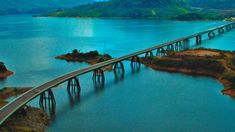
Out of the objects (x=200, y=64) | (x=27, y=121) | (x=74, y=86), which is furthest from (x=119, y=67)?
(x=27, y=121)

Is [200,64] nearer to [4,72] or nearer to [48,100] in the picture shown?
[48,100]

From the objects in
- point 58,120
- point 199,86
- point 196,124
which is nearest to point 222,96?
point 199,86

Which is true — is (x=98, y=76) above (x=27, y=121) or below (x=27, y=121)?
below

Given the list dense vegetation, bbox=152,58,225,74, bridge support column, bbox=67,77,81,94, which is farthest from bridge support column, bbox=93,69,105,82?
dense vegetation, bbox=152,58,225,74

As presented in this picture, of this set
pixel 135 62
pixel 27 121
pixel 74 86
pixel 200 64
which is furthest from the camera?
pixel 135 62

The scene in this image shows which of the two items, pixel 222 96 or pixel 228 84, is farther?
pixel 228 84

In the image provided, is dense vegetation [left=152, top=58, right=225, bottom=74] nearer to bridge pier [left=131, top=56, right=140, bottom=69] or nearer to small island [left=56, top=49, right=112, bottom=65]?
bridge pier [left=131, top=56, right=140, bottom=69]

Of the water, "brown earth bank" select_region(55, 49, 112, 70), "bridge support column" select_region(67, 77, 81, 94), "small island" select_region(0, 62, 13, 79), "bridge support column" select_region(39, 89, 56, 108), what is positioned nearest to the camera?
the water

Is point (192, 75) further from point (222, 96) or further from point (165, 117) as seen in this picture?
point (165, 117)

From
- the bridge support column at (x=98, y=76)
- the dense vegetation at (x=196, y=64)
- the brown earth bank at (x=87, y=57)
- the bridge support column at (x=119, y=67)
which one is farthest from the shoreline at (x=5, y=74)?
the dense vegetation at (x=196, y=64)
